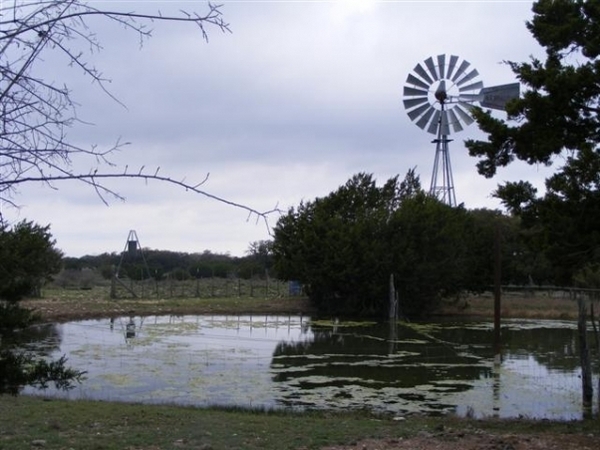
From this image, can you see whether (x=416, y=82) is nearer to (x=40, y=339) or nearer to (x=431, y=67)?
(x=431, y=67)

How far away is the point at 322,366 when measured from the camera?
61.3 feet

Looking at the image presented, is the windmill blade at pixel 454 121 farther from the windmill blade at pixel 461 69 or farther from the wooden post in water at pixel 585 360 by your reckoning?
the wooden post in water at pixel 585 360

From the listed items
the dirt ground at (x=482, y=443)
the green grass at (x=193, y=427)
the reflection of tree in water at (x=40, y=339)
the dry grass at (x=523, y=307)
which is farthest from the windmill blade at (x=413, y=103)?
the dirt ground at (x=482, y=443)

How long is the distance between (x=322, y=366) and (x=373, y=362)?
1.79 metres

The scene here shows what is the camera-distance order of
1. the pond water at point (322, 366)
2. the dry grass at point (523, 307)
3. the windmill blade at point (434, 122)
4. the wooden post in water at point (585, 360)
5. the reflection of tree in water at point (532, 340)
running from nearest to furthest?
the wooden post in water at point (585, 360)
the pond water at point (322, 366)
the reflection of tree in water at point (532, 340)
the dry grass at point (523, 307)
the windmill blade at point (434, 122)

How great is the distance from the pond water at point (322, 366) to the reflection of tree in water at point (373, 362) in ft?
0.11

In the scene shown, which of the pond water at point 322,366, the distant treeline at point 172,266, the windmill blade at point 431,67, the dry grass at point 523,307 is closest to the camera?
the pond water at point 322,366

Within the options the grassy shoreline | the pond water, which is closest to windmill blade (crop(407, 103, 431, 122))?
the pond water

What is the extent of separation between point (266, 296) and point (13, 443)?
42397mm

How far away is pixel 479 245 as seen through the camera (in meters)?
47.6

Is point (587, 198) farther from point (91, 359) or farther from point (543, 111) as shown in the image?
point (91, 359)

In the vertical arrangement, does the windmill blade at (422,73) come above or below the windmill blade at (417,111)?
above

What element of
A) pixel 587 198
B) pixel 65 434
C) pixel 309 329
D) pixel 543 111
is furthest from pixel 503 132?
pixel 309 329

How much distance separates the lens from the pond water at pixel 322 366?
13.7m
